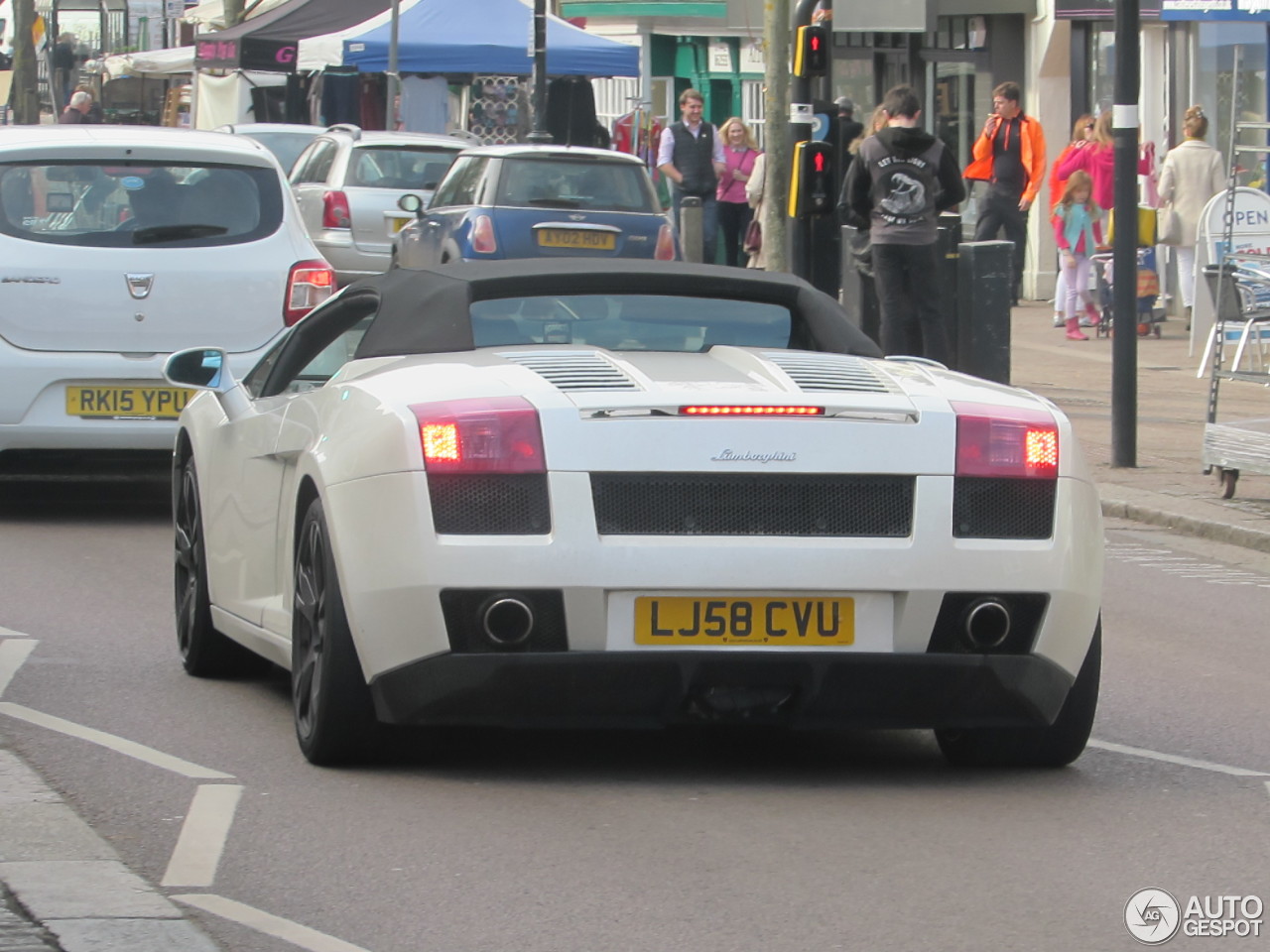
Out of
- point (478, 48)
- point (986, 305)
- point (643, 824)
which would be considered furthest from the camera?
point (478, 48)

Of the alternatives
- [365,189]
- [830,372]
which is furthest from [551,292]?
[365,189]

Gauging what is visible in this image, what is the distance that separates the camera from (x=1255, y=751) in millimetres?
6480

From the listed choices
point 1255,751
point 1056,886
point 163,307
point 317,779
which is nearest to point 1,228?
point 163,307

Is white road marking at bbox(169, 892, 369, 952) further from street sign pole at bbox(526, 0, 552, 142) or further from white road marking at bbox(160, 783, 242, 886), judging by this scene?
street sign pole at bbox(526, 0, 552, 142)

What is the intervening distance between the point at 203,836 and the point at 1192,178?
17.4 meters

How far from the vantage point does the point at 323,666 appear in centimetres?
579

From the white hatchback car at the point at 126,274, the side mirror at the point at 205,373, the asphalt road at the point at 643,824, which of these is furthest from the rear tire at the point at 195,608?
the white hatchback car at the point at 126,274

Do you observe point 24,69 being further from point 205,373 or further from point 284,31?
point 205,373

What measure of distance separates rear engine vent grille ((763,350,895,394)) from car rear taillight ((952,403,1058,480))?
0.23 meters

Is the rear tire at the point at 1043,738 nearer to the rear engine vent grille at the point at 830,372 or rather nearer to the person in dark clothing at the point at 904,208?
the rear engine vent grille at the point at 830,372

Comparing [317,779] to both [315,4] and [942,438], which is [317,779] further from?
[315,4]

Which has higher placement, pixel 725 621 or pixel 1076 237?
pixel 1076 237

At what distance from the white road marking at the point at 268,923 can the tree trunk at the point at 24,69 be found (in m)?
49.6

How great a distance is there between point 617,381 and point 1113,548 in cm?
603
